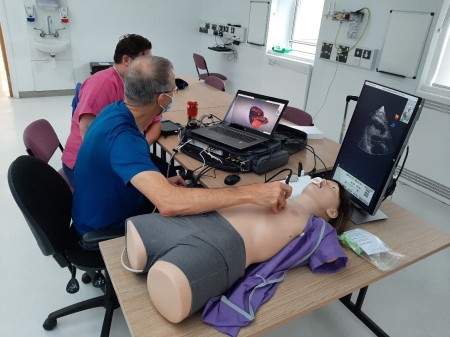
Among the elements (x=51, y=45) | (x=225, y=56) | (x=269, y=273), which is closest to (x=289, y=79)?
(x=225, y=56)

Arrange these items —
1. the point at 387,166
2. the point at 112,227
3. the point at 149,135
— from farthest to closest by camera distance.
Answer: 1. the point at 149,135
2. the point at 112,227
3. the point at 387,166

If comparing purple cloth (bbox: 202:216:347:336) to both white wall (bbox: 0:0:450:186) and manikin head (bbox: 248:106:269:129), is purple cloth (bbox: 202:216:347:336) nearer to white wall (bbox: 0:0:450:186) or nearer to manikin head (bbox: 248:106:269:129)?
manikin head (bbox: 248:106:269:129)

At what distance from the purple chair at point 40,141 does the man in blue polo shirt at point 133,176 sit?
48 cm

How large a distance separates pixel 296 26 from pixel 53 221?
14.0 feet

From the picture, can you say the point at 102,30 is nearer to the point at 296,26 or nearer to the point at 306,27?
the point at 296,26

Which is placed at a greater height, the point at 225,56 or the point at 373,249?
the point at 225,56

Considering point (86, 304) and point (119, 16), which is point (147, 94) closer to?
point (86, 304)

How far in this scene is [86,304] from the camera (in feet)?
5.38

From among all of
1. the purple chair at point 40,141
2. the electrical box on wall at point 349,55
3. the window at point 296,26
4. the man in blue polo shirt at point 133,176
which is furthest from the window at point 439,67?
the purple chair at point 40,141

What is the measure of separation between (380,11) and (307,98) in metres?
1.24

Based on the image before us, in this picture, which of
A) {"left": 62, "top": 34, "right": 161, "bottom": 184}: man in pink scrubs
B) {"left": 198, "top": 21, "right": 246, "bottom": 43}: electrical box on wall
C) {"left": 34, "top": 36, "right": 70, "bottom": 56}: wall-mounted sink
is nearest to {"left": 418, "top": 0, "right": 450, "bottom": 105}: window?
{"left": 62, "top": 34, "right": 161, "bottom": 184}: man in pink scrubs

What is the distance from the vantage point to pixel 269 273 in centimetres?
104

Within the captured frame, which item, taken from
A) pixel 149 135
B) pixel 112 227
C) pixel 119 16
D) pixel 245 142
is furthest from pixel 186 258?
pixel 119 16

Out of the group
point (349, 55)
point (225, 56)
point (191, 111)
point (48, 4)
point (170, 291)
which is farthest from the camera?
point (225, 56)
